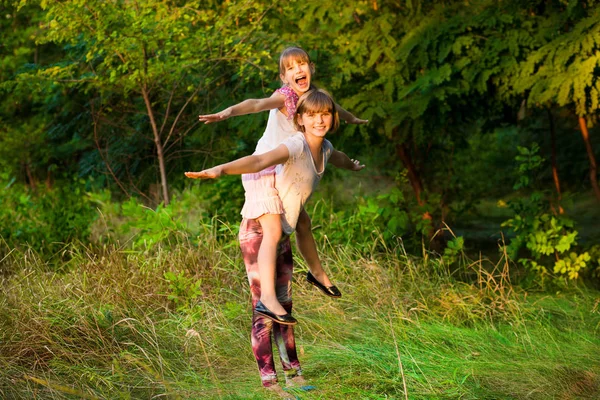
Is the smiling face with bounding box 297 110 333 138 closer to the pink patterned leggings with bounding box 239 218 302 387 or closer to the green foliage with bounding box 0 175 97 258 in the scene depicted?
the pink patterned leggings with bounding box 239 218 302 387

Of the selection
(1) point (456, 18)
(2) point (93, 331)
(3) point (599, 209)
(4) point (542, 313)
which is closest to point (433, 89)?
(1) point (456, 18)

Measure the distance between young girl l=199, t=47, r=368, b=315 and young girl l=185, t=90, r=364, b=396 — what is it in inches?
1.9

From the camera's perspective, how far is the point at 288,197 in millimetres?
4164

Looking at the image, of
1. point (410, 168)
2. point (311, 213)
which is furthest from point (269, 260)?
point (410, 168)

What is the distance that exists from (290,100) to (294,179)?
0.42 metres

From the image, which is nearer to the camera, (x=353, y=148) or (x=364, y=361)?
(x=364, y=361)

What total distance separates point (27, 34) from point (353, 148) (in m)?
4.40

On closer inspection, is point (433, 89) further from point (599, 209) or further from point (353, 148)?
point (599, 209)

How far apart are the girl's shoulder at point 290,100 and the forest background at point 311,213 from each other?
1.38 metres

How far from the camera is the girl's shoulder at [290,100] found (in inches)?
169

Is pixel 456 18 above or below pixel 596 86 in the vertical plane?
above

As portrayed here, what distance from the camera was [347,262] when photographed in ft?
22.9

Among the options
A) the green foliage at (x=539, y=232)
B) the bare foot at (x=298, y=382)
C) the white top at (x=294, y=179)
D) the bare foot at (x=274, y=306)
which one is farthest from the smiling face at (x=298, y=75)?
the green foliage at (x=539, y=232)

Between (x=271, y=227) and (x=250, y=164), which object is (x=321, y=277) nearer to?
(x=271, y=227)
